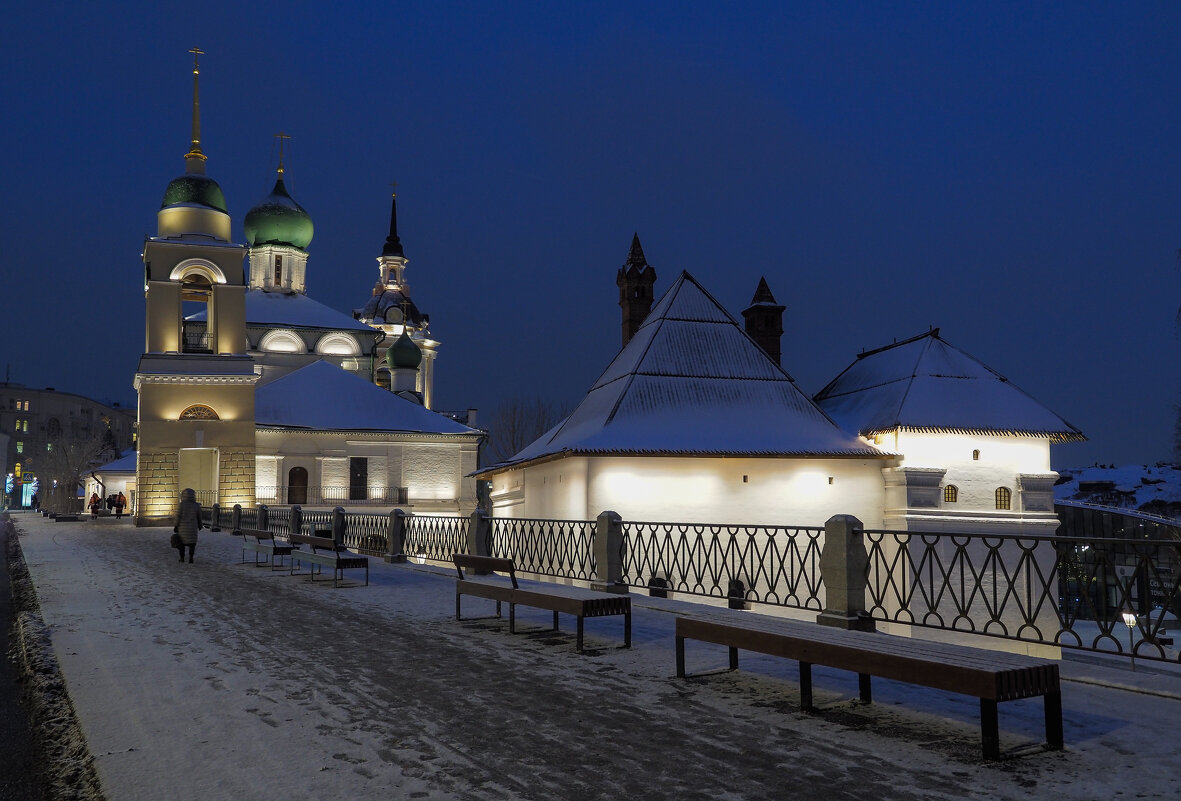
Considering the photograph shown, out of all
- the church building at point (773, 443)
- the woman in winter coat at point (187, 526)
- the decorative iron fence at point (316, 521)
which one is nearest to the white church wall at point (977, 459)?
the church building at point (773, 443)

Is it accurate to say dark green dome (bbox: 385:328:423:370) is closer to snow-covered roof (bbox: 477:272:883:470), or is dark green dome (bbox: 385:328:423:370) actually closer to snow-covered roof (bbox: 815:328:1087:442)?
snow-covered roof (bbox: 477:272:883:470)

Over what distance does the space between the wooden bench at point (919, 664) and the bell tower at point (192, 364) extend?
32.5 m

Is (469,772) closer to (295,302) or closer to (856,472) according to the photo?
(856,472)

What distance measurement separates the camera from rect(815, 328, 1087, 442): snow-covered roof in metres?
27.6

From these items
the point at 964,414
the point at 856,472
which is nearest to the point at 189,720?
the point at 856,472

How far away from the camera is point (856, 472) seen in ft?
86.3

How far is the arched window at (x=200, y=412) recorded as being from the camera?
117ft

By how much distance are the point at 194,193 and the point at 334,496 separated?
46.0 ft

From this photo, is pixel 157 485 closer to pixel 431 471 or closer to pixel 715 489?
pixel 431 471

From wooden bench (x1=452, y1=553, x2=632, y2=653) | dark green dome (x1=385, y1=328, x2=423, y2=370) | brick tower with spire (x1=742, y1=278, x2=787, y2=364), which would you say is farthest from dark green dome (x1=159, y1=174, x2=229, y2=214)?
wooden bench (x1=452, y1=553, x2=632, y2=653)

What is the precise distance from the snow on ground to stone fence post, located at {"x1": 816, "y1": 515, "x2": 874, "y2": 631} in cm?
193

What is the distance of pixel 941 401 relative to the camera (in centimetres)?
2808

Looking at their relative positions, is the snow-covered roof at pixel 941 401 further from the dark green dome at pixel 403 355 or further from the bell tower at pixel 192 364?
the dark green dome at pixel 403 355

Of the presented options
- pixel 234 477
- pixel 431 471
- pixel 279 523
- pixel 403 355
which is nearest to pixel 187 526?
pixel 279 523
